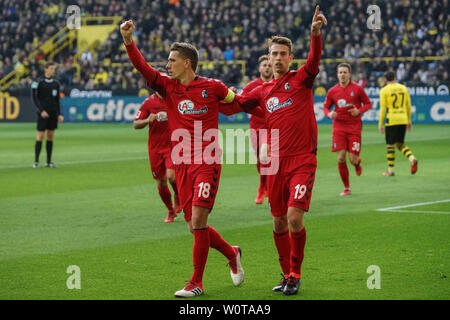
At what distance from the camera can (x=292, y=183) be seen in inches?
264

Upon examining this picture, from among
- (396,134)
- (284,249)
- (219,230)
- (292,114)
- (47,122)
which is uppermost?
(292,114)

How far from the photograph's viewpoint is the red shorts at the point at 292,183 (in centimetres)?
664

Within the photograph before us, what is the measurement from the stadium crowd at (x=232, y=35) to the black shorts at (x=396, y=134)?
54.8 ft

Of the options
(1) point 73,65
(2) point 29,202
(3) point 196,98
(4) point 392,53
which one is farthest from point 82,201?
(1) point 73,65

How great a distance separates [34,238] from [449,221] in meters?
5.37

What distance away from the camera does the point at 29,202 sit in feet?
41.2

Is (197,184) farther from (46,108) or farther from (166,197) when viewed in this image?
(46,108)

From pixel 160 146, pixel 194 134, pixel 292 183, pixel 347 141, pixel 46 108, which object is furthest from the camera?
pixel 46 108

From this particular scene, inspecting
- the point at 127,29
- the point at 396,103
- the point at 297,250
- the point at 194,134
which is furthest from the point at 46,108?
the point at 297,250

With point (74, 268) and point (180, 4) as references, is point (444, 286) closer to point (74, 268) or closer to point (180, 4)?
point (74, 268)

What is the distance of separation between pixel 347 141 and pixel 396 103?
3.29 metres

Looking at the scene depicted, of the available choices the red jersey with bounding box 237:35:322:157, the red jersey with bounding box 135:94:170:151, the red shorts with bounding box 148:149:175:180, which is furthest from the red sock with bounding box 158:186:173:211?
the red jersey with bounding box 237:35:322:157

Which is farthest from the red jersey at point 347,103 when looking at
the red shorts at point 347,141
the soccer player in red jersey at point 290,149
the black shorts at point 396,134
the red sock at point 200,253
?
the red sock at point 200,253

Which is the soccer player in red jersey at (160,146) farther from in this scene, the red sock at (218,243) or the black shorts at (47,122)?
the black shorts at (47,122)
